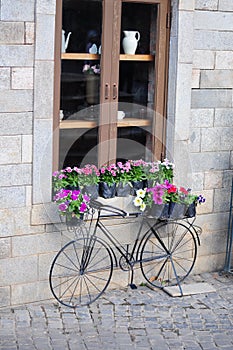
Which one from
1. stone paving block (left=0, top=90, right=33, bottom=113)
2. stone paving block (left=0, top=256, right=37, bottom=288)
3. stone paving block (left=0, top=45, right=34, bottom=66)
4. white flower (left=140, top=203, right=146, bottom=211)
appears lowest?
stone paving block (left=0, top=256, right=37, bottom=288)

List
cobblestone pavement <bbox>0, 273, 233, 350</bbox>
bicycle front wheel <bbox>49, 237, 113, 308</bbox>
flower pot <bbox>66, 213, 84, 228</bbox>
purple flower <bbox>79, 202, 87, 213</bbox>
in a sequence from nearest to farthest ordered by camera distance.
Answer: cobblestone pavement <bbox>0, 273, 233, 350</bbox>
purple flower <bbox>79, 202, 87, 213</bbox>
flower pot <bbox>66, 213, 84, 228</bbox>
bicycle front wheel <bbox>49, 237, 113, 308</bbox>

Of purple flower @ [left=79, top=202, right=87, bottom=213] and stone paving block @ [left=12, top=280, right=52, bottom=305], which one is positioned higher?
purple flower @ [left=79, top=202, right=87, bottom=213]

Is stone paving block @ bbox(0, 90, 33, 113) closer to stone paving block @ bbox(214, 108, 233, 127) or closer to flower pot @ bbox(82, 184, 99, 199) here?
flower pot @ bbox(82, 184, 99, 199)

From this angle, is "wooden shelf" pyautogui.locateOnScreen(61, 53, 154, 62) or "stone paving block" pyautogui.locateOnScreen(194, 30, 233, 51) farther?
"stone paving block" pyautogui.locateOnScreen(194, 30, 233, 51)

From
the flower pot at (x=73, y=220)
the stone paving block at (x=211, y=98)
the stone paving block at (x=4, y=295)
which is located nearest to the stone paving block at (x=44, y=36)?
the flower pot at (x=73, y=220)

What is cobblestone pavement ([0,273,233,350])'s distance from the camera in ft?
19.5

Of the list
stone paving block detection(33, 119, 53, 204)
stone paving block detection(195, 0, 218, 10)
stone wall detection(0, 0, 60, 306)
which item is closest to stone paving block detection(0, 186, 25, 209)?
stone wall detection(0, 0, 60, 306)

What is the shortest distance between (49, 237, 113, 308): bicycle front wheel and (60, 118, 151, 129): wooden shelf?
0.94 meters

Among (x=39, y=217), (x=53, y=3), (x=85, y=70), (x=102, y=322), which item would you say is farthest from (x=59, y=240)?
(x=53, y=3)

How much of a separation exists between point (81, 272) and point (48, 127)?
121 cm

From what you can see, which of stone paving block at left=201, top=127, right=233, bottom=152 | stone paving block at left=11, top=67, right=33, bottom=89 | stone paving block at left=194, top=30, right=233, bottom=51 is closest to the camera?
stone paving block at left=11, top=67, right=33, bottom=89

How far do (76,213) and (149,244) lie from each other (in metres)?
1.00

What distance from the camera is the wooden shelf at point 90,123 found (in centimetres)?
675

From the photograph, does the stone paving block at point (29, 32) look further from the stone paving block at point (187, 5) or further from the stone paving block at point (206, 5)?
the stone paving block at point (206, 5)
